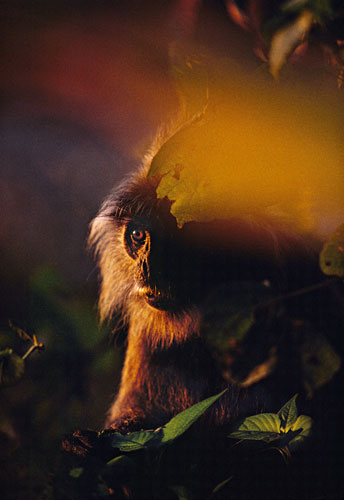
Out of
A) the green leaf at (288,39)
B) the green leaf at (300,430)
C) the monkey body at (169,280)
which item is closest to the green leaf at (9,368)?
the monkey body at (169,280)

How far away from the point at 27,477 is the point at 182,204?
19.4 inches

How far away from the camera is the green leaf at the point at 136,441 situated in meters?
0.49

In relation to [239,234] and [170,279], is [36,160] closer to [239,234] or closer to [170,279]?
[170,279]

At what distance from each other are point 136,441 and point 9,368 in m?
0.20

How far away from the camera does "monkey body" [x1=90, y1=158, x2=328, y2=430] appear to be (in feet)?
2.26

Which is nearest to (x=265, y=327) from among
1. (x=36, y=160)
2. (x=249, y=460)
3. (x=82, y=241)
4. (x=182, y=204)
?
(x=182, y=204)

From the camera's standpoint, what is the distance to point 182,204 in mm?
440

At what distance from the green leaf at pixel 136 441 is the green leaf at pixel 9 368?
16 cm

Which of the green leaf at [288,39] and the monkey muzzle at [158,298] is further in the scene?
the monkey muzzle at [158,298]

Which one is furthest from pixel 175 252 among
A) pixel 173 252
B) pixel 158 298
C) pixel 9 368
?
pixel 9 368

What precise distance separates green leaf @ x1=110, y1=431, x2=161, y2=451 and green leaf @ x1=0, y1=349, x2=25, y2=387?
163mm

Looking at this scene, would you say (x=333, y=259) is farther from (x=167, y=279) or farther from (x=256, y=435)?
(x=167, y=279)

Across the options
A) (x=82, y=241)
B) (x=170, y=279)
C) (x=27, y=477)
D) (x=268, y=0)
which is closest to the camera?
(x=268, y=0)

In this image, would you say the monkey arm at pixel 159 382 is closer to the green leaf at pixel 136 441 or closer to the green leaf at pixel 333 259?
the green leaf at pixel 136 441
